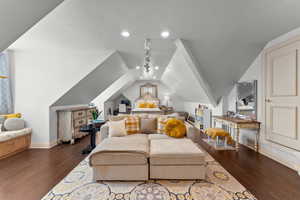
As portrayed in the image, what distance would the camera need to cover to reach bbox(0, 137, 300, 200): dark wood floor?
5.91 feet

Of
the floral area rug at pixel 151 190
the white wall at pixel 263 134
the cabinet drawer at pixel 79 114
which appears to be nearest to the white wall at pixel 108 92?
the cabinet drawer at pixel 79 114

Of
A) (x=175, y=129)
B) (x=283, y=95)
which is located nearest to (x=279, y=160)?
(x=283, y=95)

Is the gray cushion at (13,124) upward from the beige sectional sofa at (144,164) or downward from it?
upward

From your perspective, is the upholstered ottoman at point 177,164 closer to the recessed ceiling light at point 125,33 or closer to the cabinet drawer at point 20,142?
the recessed ceiling light at point 125,33

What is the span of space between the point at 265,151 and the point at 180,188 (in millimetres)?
2436

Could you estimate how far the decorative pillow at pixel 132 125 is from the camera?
301cm

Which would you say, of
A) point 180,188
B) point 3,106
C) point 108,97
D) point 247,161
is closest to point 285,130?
point 247,161

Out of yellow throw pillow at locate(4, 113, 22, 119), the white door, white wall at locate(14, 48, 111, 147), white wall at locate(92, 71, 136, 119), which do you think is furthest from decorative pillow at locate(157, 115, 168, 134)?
white wall at locate(92, 71, 136, 119)

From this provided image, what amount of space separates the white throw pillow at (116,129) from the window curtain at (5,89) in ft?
8.92

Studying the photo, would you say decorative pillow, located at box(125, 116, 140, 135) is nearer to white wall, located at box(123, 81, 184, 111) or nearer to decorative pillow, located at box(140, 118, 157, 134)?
decorative pillow, located at box(140, 118, 157, 134)

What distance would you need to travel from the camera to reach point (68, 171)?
7.59 ft

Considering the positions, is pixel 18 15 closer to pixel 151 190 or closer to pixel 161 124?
pixel 151 190

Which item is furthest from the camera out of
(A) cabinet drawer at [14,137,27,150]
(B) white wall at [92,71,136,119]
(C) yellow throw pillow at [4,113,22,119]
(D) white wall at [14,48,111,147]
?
(B) white wall at [92,71,136,119]

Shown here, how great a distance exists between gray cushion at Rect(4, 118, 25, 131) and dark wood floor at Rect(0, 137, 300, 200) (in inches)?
24.0
